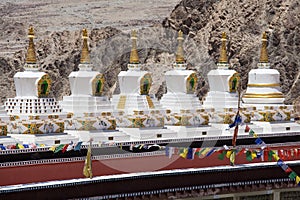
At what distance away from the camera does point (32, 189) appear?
17844mm

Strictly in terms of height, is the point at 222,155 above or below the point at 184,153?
below

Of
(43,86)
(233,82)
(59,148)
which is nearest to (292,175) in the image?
(233,82)

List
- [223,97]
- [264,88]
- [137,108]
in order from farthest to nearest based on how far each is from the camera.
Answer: [264,88]
[223,97]
[137,108]

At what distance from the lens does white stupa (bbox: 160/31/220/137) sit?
23.8 m

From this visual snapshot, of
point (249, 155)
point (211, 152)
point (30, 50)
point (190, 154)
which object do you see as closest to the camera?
point (190, 154)

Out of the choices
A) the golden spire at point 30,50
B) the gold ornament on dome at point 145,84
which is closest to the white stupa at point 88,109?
the gold ornament on dome at point 145,84

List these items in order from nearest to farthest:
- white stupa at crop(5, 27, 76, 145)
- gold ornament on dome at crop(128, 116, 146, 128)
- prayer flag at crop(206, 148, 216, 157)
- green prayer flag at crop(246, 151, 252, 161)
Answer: white stupa at crop(5, 27, 76, 145), prayer flag at crop(206, 148, 216, 157), green prayer flag at crop(246, 151, 252, 161), gold ornament on dome at crop(128, 116, 146, 128)

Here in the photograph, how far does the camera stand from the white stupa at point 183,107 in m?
23.8

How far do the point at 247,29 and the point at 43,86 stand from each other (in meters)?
32.2

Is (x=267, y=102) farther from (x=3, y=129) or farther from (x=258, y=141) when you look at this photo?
(x=3, y=129)

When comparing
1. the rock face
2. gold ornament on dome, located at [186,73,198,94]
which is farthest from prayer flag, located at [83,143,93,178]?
the rock face

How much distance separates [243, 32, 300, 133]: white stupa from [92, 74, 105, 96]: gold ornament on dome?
6103mm

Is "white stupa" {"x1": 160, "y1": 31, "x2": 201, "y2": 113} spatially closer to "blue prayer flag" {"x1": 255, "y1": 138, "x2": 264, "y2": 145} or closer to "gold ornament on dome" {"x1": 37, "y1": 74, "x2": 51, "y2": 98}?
"blue prayer flag" {"x1": 255, "y1": 138, "x2": 264, "y2": 145}

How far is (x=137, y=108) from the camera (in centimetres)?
2295
